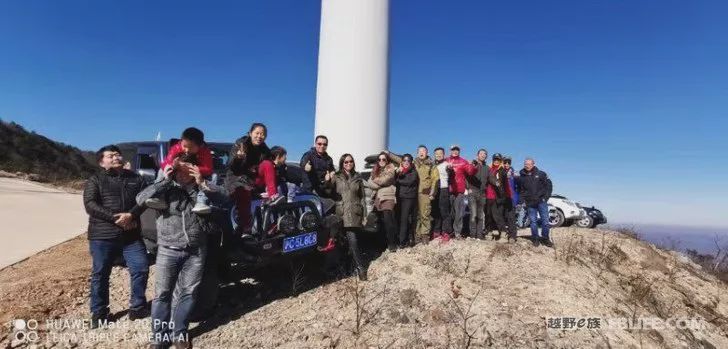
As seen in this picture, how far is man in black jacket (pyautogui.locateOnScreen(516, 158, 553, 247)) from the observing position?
26.2 ft

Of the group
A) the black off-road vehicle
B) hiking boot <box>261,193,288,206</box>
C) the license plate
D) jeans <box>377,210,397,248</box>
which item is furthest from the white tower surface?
hiking boot <box>261,193,288,206</box>

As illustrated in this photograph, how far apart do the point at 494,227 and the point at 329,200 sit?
5438 mm

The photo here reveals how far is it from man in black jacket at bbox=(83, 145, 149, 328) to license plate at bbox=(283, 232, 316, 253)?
4.75 ft

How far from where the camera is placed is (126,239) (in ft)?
14.0

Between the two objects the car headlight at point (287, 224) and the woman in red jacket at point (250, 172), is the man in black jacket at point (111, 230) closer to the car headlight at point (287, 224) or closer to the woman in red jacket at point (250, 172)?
the woman in red jacket at point (250, 172)

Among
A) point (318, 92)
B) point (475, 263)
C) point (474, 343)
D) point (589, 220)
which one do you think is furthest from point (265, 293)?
point (589, 220)

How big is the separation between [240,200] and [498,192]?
5.20 m

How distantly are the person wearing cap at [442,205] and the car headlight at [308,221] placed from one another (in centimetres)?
317

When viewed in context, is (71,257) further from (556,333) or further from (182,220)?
(556,333)

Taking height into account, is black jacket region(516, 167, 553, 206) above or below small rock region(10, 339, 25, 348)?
above

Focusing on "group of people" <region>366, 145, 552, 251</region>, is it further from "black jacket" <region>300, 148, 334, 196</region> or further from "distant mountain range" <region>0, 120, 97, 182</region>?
"distant mountain range" <region>0, 120, 97, 182</region>

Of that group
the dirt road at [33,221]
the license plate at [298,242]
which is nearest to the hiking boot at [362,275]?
the license plate at [298,242]

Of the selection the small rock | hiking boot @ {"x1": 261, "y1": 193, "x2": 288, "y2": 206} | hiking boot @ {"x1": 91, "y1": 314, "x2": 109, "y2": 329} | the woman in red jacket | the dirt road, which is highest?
the woman in red jacket

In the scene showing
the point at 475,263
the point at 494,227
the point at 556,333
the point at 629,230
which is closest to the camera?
the point at 556,333
